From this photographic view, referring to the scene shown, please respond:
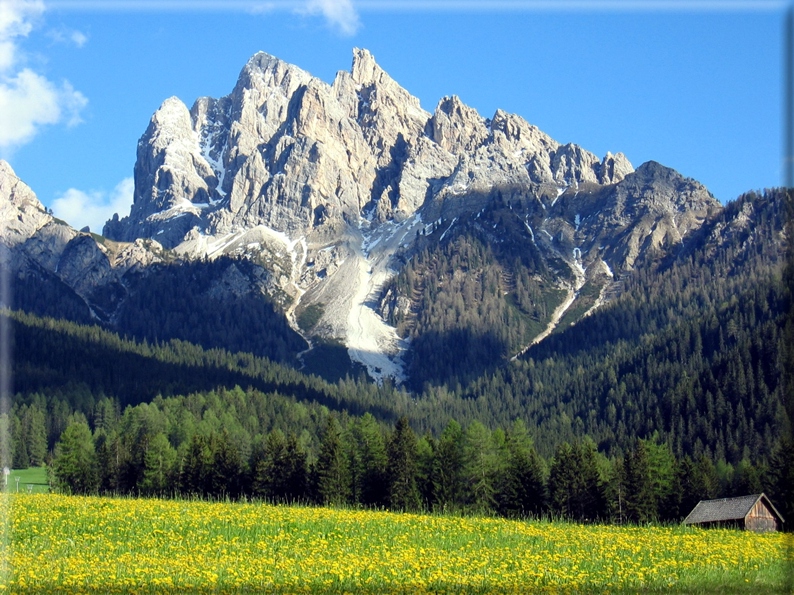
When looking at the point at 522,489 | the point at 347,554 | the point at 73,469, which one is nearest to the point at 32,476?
the point at 73,469

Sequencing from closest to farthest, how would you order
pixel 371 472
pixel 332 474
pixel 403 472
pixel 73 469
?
pixel 403 472 < pixel 332 474 < pixel 371 472 < pixel 73 469

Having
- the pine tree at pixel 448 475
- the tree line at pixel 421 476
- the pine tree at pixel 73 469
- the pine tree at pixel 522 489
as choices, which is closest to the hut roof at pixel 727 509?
the tree line at pixel 421 476

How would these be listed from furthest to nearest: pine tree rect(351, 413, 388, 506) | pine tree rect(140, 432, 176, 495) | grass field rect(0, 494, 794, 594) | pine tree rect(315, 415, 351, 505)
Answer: pine tree rect(140, 432, 176, 495) < pine tree rect(351, 413, 388, 506) < pine tree rect(315, 415, 351, 505) < grass field rect(0, 494, 794, 594)

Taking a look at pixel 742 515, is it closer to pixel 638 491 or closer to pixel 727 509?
pixel 727 509

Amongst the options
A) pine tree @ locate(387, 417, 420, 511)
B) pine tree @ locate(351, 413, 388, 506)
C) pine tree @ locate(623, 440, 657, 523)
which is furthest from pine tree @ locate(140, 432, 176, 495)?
pine tree @ locate(623, 440, 657, 523)

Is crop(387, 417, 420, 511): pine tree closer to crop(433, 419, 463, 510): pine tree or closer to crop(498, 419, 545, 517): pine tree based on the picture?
crop(433, 419, 463, 510): pine tree

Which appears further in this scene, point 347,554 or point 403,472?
point 403,472

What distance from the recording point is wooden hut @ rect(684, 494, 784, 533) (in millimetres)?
65625

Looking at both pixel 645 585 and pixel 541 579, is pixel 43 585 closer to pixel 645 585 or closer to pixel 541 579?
pixel 541 579

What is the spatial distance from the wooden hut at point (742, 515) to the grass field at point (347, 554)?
869 cm

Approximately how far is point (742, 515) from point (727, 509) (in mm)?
2946

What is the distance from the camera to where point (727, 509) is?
68812mm

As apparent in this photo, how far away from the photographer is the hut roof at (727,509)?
66.7 m

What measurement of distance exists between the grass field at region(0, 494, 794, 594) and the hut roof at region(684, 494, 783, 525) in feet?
30.9
